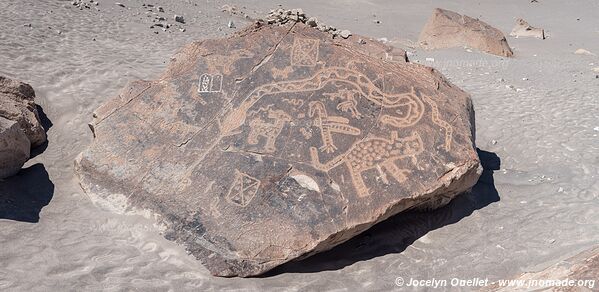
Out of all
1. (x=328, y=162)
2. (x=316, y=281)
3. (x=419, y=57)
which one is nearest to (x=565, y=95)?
(x=419, y=57)

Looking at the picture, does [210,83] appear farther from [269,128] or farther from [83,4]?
[83,4]

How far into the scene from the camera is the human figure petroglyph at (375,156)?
4.02 m

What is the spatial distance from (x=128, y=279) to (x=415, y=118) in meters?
2.34

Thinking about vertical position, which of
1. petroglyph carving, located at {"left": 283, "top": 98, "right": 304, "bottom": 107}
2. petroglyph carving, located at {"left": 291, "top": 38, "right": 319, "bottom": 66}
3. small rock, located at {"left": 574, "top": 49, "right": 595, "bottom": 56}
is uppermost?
petroglyph carving, located at {"left": 291, "top": 38, "right": 319, "bottom": 66}

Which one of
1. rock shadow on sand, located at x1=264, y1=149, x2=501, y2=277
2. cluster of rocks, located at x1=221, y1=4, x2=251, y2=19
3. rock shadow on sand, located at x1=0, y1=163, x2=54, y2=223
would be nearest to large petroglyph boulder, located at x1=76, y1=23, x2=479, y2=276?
rock shadow on sand, located at x1=264, y1=149, x2=501, y2=277

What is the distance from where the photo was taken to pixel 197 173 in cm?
416

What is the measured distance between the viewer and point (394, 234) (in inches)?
168

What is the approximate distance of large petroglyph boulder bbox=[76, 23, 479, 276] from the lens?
3.83 meters

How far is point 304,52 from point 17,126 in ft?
7.82

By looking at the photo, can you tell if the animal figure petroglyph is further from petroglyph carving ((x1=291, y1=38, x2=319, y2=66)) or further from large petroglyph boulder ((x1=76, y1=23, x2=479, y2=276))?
petroglyph carving ((x1=291, y1=38, x2=319, y2=66))

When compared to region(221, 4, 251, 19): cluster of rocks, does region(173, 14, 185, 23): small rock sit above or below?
above

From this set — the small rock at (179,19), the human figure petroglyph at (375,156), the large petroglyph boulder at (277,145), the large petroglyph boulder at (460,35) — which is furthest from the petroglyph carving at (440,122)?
the small rock at (179,19)

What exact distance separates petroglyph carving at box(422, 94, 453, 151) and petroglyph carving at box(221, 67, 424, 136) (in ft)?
0.28

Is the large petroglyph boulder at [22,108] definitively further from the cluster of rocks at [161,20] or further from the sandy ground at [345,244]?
the cluster of rocks at [161,20]
